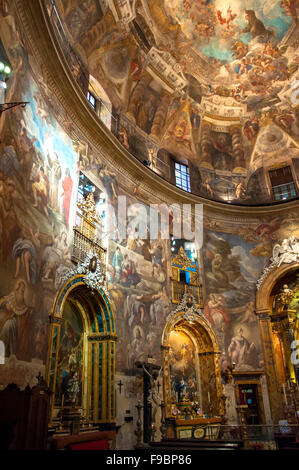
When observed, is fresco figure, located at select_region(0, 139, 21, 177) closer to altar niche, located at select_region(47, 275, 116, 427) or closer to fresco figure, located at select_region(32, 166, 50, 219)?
fresco figure, located at select_region(32, 166, 50, 219)

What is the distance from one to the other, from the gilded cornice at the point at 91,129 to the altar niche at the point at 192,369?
666 centimetres

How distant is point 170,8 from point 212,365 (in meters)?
18.9

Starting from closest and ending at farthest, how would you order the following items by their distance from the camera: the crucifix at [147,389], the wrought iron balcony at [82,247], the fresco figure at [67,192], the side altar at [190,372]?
the fresco figure at [67,192] → the wrought iron balcony at [82,247] → the crucifix at [147,389] → the side altar at [190,372]

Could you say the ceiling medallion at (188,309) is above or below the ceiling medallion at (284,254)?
below

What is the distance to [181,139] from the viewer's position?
23281 millimetres

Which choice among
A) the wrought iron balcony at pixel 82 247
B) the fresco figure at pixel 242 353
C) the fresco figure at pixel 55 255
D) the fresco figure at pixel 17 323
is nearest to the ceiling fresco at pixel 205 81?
the wrought iron balcony at pixel 82 247

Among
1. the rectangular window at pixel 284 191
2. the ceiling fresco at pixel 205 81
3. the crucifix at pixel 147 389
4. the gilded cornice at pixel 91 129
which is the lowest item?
the crucifix at pixel 147 389

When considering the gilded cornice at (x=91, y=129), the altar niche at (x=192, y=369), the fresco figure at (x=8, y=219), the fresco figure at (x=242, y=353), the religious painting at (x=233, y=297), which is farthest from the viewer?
the religious painting at (x=233, y=297)

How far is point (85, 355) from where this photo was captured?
560 inches

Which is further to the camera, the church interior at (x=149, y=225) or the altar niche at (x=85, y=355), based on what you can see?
the altar niche at (x=85, y=355)

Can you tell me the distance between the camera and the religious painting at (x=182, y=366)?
18094 mm

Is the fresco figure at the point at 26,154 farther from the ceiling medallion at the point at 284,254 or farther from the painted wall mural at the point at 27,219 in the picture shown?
the ceiling medallion at the point at 284,254

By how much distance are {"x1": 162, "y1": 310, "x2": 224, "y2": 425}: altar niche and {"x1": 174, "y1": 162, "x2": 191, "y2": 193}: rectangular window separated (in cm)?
794
